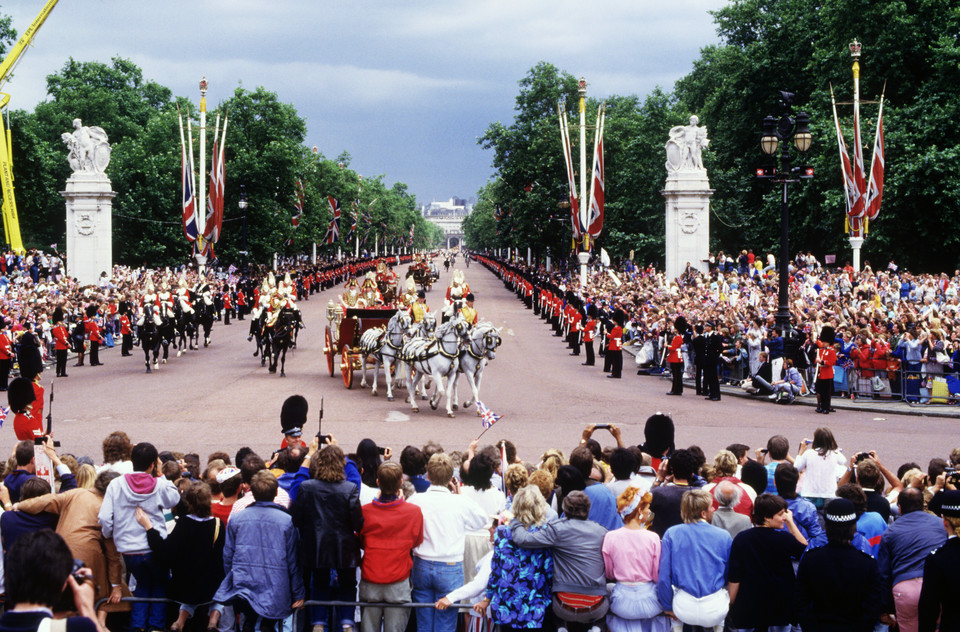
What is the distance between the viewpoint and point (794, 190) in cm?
3784

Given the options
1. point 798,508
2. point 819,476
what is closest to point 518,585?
point 798,508

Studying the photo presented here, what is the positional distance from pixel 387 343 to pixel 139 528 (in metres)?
12.8

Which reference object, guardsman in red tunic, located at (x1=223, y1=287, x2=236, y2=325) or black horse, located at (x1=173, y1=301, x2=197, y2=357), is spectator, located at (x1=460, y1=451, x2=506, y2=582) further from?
guardsman in red tunic, located at (x1=223, y1=287, x2=236, y2=325)

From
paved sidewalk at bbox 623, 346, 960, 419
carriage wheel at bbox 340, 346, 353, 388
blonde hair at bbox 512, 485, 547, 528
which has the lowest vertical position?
paved sidewalk at bbox 623, 346, 960, 419

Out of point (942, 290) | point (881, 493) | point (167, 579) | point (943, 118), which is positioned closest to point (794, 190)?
point (943, 118)

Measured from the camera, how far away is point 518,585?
19.4ft

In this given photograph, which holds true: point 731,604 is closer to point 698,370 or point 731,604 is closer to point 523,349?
point 698,370

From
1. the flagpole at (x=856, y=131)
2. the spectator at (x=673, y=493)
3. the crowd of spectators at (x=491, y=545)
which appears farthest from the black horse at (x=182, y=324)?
the spectator at (x=673, y=493)

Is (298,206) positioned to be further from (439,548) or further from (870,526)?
(870,526)

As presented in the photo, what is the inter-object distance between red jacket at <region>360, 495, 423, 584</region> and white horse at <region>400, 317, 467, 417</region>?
36.2 ft

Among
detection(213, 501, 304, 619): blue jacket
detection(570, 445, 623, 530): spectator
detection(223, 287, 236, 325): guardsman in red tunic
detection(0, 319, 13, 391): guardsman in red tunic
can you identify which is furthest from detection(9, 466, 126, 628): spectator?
detection(223, 287, 236, 325): guardsman in red tunic

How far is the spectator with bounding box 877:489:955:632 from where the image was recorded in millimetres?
5867

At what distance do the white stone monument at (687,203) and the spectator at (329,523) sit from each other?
30.9 meters

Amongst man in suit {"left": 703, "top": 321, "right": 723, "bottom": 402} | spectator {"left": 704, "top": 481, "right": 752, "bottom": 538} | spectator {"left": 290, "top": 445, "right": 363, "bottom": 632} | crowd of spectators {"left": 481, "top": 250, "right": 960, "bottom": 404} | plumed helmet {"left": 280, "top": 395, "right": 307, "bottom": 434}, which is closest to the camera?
spectator {"left": 704, "top": 481, "right": 752, "bottom": 538}
